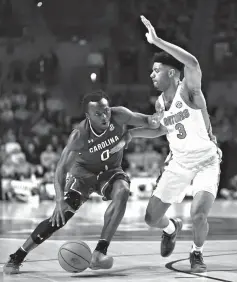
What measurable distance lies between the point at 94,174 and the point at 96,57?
1299 cm

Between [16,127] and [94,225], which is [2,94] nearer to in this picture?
[16,127]

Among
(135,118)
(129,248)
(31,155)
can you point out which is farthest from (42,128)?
(135,118)

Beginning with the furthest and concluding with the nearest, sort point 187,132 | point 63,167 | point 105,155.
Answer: point 105,155 < point 187,132 < point 63,167

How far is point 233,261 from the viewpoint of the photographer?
241 inches

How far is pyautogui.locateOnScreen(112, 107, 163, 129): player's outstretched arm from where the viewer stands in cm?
595

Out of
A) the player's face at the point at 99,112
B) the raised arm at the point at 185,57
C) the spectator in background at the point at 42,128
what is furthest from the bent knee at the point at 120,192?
the spectator in background at the point at 42,128

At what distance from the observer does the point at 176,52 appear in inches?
206

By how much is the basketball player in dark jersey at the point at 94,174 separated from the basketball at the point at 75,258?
0.67 ft

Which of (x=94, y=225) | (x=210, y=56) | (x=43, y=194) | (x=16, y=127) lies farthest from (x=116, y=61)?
(x=94, y=225)

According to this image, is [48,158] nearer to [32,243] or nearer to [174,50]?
[32,243]

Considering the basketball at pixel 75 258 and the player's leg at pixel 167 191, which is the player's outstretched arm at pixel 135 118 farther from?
the basketball at pixel 75 258

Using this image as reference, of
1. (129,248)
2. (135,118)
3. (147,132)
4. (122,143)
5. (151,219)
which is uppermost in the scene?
(135,118)

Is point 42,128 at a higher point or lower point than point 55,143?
higher

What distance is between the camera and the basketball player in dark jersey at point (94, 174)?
5527 mm
